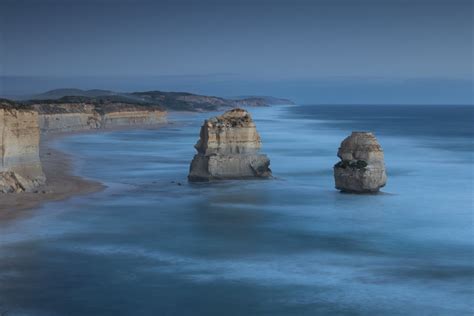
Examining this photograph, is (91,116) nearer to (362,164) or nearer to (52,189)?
(52,189)

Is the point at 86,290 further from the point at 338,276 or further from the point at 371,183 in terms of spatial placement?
the point at 371,183

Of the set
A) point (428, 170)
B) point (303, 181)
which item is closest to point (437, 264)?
point (303, 181)

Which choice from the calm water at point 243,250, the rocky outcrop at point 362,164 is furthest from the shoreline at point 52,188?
the rocky outcrop at point 362,164

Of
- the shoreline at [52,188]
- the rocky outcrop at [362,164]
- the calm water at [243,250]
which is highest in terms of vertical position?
the rocky outcrop at [362,164]

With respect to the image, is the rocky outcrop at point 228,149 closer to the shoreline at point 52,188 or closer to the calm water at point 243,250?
the calm water at point 243,250

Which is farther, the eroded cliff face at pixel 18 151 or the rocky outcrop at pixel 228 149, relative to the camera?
the rocky outcrop at pixel 228 149

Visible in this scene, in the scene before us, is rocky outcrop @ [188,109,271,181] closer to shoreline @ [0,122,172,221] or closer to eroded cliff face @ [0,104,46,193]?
shoreline @ [0,122,172,221]

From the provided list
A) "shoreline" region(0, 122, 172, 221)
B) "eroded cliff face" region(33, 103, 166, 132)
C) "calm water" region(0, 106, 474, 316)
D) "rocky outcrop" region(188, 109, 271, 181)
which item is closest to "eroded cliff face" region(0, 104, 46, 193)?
"shoreline" region(0, 122, 172, 221)
